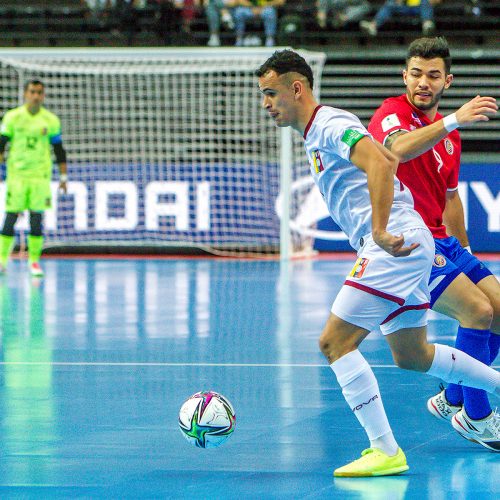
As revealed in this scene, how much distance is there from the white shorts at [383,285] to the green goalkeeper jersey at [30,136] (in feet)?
31.9

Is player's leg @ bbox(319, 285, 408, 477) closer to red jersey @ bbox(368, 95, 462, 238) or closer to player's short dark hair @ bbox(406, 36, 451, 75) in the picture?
red jersey @ bbox(368, 95, 462, 238)

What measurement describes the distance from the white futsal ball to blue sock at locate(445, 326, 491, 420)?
3.67 ft

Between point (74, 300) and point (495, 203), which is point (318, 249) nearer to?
point (495, 203)

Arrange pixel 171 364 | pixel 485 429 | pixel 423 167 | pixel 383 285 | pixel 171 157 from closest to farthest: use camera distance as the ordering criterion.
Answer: pixel 383 285, pixel 485 429, pixel 423 167, pixel 171 364, pixel 171 157

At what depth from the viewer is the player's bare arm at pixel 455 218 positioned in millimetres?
5836

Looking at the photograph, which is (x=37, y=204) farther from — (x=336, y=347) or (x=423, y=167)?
(x=336, y=347)

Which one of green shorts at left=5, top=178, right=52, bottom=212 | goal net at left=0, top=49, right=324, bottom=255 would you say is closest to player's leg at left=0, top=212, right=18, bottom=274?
green shorts at left=5, top=178, right=52, bottom=212

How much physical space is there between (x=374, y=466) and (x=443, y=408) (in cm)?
109

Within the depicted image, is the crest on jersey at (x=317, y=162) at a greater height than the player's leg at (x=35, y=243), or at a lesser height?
greater

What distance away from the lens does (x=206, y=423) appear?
16.1ft

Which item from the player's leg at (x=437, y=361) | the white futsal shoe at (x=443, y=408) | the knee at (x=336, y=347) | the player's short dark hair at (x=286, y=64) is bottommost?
the white futsal shoe at (x=443, y=408)

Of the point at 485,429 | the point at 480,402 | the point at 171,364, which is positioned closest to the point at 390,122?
the point at 480,402

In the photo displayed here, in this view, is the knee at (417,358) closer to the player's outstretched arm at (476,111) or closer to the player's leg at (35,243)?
the player's outstretched arm at (476,111)

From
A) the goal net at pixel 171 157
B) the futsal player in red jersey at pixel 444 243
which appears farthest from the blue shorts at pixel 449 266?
the goal net at pixel 171 157
